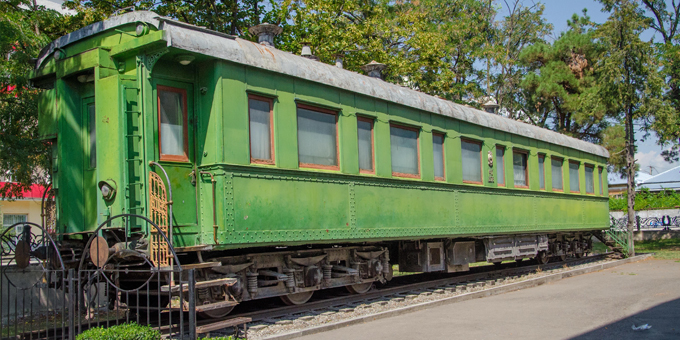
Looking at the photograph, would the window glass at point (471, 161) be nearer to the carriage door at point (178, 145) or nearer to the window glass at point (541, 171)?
the window glass at point (541, 171)

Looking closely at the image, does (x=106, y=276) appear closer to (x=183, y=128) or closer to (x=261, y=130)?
(x=183, y=128)

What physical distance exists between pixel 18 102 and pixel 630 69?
17977 mm

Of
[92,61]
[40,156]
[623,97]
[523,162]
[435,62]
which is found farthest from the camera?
[435,62]

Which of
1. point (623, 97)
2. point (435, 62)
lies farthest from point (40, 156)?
point (623, 97)

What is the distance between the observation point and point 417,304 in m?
9.14

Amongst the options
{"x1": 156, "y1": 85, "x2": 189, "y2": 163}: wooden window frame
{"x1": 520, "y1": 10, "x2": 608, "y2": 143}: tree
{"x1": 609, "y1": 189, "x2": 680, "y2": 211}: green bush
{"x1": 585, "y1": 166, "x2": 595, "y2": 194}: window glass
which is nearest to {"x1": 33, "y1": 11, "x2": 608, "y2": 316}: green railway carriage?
{"x1": 156, "y1": 85, "x2": 189, "y2": 163}: wooden window frame

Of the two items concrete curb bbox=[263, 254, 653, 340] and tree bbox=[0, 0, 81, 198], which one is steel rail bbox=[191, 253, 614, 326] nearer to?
concrete curb bbox=[263, 254, 653, 340]

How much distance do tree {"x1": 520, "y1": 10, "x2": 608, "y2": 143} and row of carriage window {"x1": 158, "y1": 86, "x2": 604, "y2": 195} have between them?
62.6ft

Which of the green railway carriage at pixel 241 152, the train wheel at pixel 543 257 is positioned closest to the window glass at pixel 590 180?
the train wheel at pixel 543 257

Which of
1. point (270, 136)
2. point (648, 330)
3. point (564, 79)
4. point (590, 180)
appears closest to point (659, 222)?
point (564, 79)

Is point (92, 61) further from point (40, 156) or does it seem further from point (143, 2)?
point (143, 2)

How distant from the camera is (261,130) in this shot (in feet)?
26.0

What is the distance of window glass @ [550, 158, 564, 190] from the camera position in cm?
1544

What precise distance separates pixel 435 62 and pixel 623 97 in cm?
643
